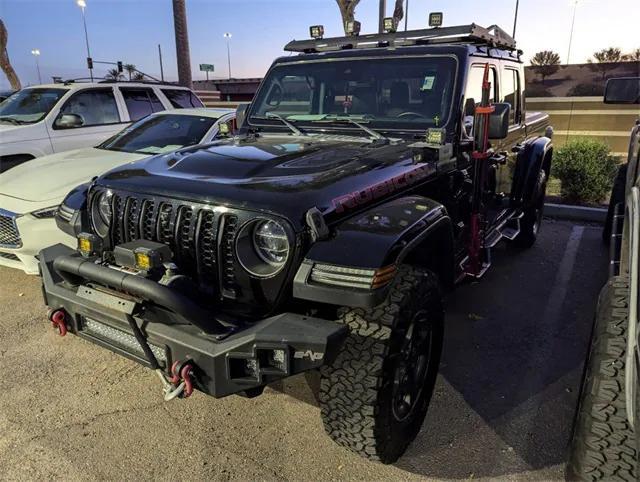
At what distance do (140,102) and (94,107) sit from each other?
0.71 meters

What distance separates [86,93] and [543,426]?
737cm

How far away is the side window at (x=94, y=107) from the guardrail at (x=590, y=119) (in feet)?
29.5

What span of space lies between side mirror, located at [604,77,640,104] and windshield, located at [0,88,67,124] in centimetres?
702

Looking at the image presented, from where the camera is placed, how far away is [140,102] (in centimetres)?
791

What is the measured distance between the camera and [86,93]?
740cm

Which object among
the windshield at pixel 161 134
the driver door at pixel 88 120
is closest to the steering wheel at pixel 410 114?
the windshield at pixel 161 134

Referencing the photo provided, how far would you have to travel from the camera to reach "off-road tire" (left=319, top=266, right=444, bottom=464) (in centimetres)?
222

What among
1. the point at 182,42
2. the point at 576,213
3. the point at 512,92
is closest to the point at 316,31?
the point at 512,92

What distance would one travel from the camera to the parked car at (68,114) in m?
6.84

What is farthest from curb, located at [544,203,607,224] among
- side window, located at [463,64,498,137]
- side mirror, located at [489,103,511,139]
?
side mirror, located at [489,103,511,139]

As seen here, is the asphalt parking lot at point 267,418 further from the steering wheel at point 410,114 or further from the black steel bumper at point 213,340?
the steering wheel at point 410,114

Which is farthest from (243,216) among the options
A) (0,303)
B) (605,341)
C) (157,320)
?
(0,303)

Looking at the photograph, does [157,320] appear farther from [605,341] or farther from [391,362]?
[605,341]

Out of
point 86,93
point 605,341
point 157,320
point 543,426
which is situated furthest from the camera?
point 86,93
